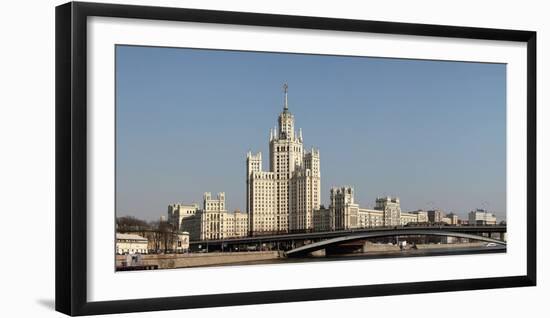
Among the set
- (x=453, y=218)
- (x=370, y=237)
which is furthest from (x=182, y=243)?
(x=453, y=218)

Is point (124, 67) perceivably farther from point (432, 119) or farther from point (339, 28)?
point (432, 119)

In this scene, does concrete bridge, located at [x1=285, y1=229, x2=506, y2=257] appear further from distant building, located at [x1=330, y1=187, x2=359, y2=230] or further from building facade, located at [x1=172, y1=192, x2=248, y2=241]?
building facade, located at [x1=172, y1=192, x2=248, y2=241]

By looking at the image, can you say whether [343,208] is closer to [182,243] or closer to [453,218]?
[453,218]

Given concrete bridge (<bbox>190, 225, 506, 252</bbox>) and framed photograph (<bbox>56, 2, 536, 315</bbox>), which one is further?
concrete bridge (<bbox>190, 225, 506, 252</bbox>)

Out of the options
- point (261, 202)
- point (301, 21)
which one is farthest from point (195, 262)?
point (301, 21)

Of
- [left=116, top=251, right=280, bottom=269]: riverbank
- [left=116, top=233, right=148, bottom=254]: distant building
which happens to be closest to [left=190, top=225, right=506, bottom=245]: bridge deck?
[left=116, top=251, right=280, bottom=269]: riverbank

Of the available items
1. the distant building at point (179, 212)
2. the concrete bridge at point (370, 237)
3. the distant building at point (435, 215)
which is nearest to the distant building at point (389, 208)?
the concrete bridge at point (370, 237)

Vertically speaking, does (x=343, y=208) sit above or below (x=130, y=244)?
above
